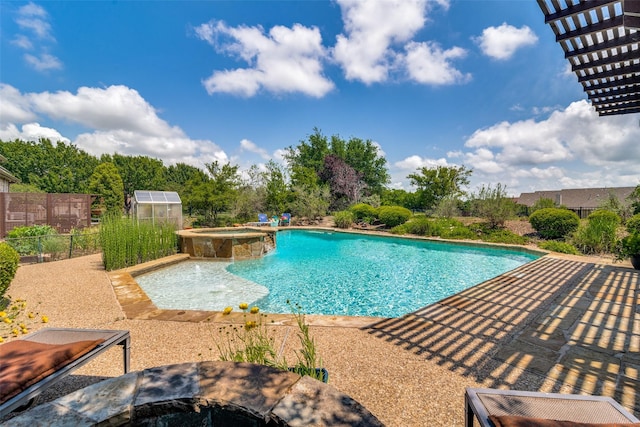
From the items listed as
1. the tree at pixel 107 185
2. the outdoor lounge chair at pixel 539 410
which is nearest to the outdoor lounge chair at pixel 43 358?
the outdoor lounge chair at pixel 539 410

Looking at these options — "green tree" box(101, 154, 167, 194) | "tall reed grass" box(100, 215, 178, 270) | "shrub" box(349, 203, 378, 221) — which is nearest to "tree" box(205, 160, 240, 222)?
"shrub" box(349, 203, 378, 221)

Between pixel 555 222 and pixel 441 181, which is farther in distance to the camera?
pixel 441 181

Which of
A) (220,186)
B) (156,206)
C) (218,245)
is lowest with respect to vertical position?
(218,245)

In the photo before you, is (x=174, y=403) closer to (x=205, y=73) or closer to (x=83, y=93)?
(x=205, y=73)

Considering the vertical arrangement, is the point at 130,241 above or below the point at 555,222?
below

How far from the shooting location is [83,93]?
17.0m

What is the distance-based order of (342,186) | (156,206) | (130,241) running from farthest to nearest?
1. (342,186)
2. (156,206)
3. (130,241)

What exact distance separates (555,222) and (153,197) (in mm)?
17429

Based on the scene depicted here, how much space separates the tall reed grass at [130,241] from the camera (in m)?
6.31

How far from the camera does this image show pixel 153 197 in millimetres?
12797

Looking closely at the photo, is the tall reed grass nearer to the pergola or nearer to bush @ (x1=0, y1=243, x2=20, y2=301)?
bush @ (x1=0, y1=243, x2=20, y2=301)

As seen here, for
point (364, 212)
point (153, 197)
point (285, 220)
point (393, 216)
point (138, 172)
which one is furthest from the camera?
point (138, 172)

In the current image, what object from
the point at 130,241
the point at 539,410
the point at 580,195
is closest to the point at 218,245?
the point at 130,241

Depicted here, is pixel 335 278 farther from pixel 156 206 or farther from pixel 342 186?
pixel 342 186
